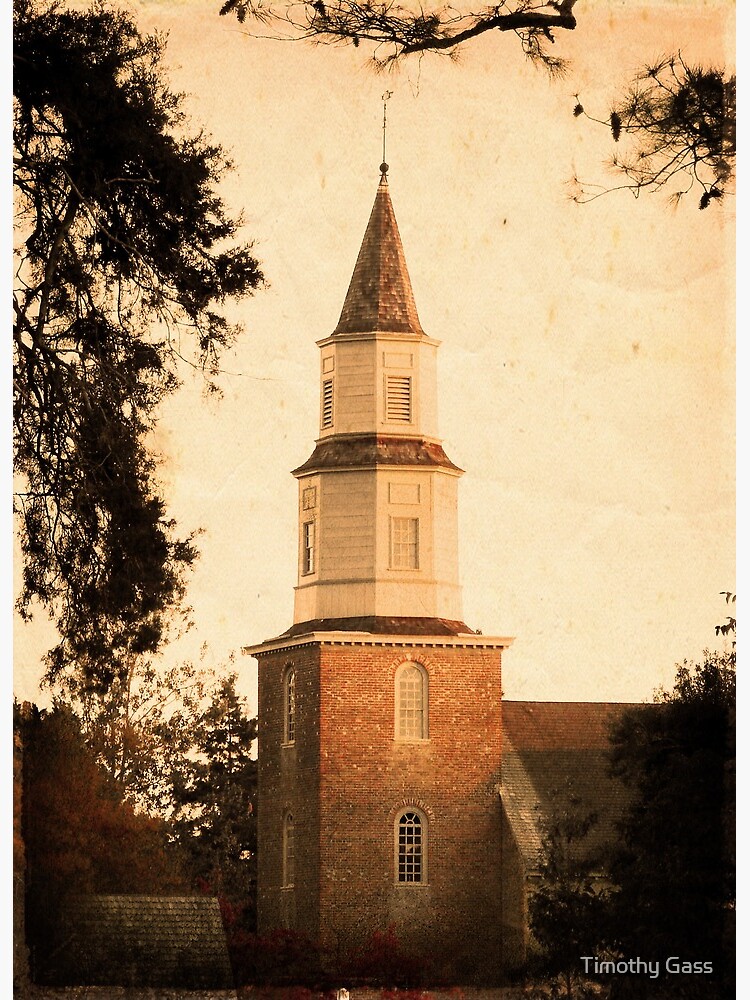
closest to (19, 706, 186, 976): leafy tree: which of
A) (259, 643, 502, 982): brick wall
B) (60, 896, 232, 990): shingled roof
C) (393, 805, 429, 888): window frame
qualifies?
(60, 896, 232, 990): shingled roof

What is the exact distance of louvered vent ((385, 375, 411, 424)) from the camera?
40.2 meters

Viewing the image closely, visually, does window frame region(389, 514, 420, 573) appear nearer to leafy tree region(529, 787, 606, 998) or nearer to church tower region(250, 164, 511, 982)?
church tower region(250, 164, 511, 982)

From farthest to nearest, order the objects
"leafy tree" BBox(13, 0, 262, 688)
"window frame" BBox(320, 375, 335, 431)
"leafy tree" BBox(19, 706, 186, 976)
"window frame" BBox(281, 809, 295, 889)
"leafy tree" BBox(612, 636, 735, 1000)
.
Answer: "window frame" BBox(320, 375, 335, 431), "window frame" BBox(281, 809, 295, 889), "leafy tree" BBox(19, 706, 186, 976), "leafy tree" BBox(612, 636, 735, 1000), "leafy tree" BBox(13, 0, 262, 688)

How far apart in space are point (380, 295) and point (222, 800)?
10.8 metres

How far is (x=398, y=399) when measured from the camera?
132 ft

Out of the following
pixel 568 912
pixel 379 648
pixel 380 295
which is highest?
pixel 380 295

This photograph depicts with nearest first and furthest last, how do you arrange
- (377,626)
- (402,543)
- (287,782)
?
1. (287,782)
2. (377,626)
3. (402,543)

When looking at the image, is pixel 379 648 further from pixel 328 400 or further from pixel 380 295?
pixel 380 295

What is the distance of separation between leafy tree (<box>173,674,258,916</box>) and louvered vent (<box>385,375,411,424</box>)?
6.15 metres

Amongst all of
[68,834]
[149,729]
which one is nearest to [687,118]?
[68,834]

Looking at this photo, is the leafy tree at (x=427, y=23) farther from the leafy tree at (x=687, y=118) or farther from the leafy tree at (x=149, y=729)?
the leafy tree at (x=149, y=729)

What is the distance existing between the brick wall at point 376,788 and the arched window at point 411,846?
0.44ft

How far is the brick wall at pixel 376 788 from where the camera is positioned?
122 feet

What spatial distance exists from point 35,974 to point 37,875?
177 centimetres
